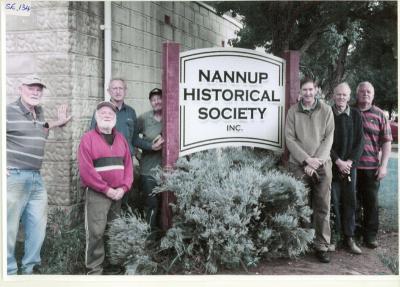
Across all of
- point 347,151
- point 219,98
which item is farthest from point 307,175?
point 219,98

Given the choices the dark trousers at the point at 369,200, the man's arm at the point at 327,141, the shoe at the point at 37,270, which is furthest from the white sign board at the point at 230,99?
the shoe at the point at 37,270

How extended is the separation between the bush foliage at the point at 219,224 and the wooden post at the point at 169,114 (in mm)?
133

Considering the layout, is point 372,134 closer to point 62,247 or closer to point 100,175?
point 100,175

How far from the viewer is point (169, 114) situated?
4.19m

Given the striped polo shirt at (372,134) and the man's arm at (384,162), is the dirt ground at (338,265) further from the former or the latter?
the striped polo shirt at (372,134)

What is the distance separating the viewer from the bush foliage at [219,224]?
378 cm

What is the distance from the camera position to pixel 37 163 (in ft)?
12.9

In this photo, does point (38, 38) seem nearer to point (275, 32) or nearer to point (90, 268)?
point (90, 268)

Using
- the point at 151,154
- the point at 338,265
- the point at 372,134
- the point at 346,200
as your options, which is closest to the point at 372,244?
the point at 346,200

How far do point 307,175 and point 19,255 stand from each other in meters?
2.77

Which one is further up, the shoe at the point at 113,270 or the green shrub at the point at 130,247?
the green shrub at the point at 130,247

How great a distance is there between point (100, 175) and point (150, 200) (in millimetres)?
749

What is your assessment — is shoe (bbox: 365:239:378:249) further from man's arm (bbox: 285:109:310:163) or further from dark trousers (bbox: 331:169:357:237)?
man's arm (bbox: 285:109:310:163)

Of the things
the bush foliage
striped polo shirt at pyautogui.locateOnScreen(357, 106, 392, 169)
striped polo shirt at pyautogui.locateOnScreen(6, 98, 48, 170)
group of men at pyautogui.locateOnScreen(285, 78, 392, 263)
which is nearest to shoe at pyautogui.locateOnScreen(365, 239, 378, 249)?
group of men at pyautogui.locateOnScreen(285, 78, 392, 263)
